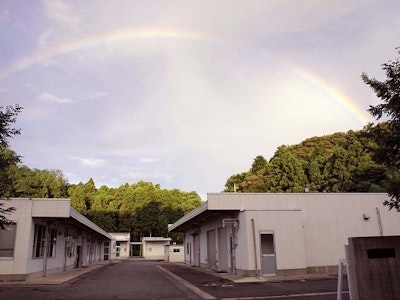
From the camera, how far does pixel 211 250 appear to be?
27.1 metres

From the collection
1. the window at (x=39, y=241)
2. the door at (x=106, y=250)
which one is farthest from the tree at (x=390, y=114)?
the door at (x=106, y=250)

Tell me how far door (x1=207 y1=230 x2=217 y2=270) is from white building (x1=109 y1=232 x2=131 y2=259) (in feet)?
125

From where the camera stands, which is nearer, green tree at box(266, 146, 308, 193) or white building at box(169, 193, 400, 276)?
white building at box(169, 193, 400, 276)

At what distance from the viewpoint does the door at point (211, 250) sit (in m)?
26.0

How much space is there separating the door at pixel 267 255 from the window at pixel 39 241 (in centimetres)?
1134

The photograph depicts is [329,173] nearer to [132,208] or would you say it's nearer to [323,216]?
[323,216]

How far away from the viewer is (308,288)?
42.8ft

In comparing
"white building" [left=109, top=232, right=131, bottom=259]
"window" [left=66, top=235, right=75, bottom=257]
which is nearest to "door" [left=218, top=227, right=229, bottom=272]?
"window" [left=66, top=235, right=75, bottom=257]

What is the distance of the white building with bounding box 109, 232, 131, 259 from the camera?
6309 cm

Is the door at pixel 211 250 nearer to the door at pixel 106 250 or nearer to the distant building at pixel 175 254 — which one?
the distant building at pixel 175 254

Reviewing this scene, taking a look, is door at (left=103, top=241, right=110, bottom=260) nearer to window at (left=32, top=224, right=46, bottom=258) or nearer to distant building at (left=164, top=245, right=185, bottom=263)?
distant building at (left=164, top=245, right=185, bottom=263)

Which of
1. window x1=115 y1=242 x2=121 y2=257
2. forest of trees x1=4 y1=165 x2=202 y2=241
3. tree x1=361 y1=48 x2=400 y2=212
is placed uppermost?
forest of trees x1=4 y1=165 x2=202 y2=241

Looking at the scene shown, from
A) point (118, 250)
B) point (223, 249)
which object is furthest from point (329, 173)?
point (118, 250)

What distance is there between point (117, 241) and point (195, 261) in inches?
1321
